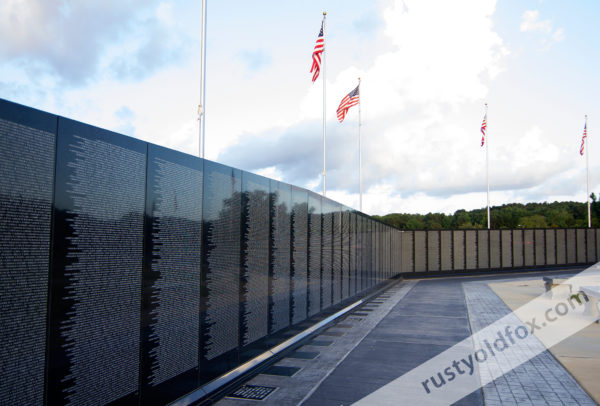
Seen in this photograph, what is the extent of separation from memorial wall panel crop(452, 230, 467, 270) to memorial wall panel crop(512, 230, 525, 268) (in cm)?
418

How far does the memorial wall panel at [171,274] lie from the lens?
543cm

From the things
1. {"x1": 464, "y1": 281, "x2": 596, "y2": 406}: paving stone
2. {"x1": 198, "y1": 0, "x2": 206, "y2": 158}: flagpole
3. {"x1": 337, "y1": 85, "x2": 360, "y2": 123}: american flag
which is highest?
{"x1": 337, "y1": 85, "x2": 360, "y2": 123}: american flag

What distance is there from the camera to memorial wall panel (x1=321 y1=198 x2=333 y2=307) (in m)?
12.6

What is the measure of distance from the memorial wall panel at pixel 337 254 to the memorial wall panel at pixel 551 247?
25229mm

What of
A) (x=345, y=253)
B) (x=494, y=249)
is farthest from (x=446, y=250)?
(x=345, y=253)

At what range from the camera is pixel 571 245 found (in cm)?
3403

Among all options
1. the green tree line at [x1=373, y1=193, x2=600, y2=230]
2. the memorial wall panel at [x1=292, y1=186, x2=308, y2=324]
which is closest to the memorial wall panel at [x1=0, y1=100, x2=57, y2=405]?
the memorial wall panel at [x1=292, y1=186, x2=308, y2=324]

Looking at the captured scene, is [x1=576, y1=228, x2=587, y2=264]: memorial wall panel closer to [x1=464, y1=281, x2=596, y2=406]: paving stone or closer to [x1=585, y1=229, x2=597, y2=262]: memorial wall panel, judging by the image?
[x1=585, y1=229, x2=597, y2=262]: memorial wall panel

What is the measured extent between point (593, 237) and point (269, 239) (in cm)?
3438

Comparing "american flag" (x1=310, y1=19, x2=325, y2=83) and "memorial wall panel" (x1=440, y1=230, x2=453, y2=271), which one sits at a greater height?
"american flag" (x1=310, y1=19, x2=325, y2=83)

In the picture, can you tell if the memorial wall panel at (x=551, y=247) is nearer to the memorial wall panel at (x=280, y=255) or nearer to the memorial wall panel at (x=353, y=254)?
the memorial wall panel at (x=353, y=254)

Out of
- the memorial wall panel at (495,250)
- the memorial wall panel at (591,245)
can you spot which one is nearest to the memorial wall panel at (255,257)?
the memorial wall panel at (495,250)

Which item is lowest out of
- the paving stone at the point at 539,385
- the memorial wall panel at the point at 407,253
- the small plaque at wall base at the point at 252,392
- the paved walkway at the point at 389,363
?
the small plaque at wall base at the point at 252,392

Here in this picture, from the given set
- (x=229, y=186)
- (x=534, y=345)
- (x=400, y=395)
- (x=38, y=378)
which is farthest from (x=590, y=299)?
(x=38, y=378)
